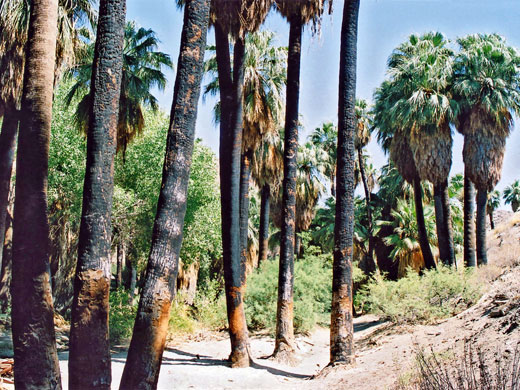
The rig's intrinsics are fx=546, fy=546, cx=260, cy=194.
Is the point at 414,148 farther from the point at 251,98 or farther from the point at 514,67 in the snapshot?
the point at 251,98

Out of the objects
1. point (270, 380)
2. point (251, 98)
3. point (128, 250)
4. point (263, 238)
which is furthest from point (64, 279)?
Result: point (270, 380)

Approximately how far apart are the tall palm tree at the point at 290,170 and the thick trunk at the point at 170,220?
24.1ft

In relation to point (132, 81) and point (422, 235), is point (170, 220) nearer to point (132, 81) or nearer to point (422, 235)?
point (132, 81)

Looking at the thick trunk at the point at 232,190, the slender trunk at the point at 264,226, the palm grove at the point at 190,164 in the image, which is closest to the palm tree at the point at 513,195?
the palm grove at the point at 190,164

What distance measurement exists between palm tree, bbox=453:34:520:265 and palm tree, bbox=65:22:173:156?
41.0 feet

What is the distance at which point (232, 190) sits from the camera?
13.2 m

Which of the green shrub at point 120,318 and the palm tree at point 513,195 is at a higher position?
the palm tree at point 513,195

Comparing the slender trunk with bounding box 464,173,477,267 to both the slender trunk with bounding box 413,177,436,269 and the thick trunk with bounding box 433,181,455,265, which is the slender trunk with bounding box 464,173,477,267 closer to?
the thick trunk with bounding box 433,181,455,265

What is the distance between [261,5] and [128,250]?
43.9ft

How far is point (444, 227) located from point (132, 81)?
45.1 ft

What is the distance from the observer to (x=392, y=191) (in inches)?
1339

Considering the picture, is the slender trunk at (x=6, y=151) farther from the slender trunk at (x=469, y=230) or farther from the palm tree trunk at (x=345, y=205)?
the slender trunk at (x=469, y=230)

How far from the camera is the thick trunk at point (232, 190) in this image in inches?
502

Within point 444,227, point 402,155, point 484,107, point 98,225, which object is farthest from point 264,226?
point 98,225
